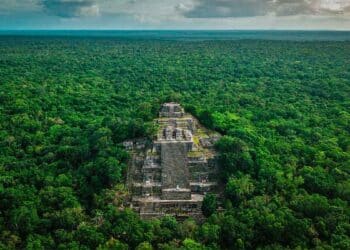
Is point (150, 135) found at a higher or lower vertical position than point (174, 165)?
higher

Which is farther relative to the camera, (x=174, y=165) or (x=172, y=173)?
(x=174, y=165)

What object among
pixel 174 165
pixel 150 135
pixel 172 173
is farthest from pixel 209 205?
pixel 150 135

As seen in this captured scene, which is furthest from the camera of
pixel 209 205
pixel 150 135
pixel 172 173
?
pixel 150 135

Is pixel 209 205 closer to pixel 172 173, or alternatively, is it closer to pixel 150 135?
pixel 172 173

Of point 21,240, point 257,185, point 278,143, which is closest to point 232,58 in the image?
point 278,143

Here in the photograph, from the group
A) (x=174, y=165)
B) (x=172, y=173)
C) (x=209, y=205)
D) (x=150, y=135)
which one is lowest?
(x=209, y=205)

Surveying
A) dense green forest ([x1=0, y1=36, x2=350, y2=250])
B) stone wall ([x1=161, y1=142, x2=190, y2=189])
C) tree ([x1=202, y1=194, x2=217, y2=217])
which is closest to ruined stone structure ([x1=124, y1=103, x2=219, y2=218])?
stone wall ([x1=161, y1=142, x2=190, y2=189])
